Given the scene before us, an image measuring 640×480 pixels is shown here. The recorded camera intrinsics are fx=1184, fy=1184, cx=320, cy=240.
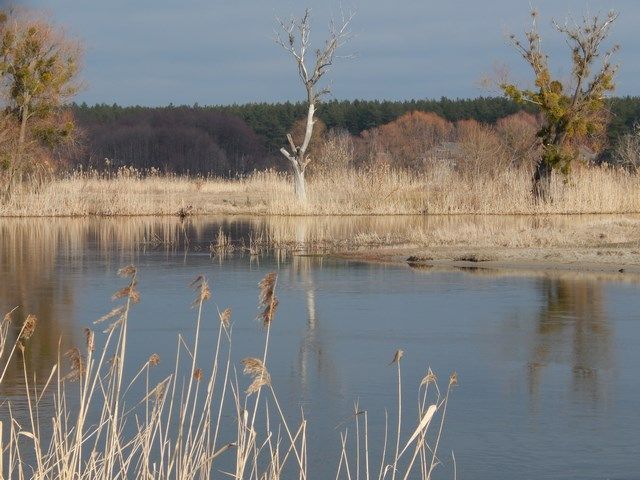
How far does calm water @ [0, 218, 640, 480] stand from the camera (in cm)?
738

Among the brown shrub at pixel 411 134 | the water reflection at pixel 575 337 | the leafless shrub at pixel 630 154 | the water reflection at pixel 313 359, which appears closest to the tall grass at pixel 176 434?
the water reflection at pixel 313 359

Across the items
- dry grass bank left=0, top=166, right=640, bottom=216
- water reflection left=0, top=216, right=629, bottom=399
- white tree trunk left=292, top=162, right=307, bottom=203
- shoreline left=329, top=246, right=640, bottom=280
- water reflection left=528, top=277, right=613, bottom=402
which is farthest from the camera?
white tree trunk left=292, top=162, right=307, bottom=203

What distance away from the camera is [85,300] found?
14039 mm

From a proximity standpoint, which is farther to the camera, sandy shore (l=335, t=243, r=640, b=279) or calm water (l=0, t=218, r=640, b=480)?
sandy shore (l=335, t=243, r=640, b=279)

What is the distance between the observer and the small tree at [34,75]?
35.5m

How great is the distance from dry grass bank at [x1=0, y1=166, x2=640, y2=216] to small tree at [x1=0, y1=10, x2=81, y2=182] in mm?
1896

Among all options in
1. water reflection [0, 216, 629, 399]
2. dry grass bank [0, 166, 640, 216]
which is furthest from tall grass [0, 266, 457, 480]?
dry grass bank [0, 166, 640, 216]

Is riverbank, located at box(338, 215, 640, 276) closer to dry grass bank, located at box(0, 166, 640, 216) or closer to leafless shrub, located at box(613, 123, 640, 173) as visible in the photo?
dry grass bank, located at box(0, 166, 640, 216)

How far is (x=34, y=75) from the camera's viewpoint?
36156 mm

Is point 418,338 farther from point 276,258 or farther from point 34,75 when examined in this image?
point 34,75

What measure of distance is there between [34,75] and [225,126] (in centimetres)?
6313

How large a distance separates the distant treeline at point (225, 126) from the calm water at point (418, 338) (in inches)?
1986

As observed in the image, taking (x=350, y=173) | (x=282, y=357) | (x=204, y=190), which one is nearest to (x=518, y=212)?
(x=350, y=173)

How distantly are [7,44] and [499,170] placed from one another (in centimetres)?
1539
